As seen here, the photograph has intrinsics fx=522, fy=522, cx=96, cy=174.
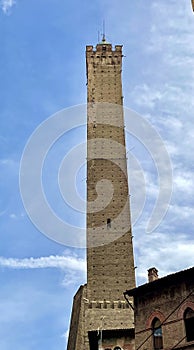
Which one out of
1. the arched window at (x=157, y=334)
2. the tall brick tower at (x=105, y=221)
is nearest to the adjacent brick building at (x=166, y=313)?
the arched window at (x=157, y=334)

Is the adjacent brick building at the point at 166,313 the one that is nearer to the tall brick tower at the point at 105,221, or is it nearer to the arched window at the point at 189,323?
the arched window at the point at 189,323

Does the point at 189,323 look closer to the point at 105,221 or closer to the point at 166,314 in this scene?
the point at 166,314

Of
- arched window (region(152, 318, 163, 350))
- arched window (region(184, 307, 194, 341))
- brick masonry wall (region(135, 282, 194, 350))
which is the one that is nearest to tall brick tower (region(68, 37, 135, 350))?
brick masonry wall (region(135, 282, 194, 350))

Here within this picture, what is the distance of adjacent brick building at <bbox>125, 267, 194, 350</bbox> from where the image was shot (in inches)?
624

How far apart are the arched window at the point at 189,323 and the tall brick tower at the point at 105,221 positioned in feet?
23.7

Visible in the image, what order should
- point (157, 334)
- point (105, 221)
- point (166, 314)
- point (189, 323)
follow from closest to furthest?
point (189, 323) → point (166, 314) → point (157, 334) → point (105, 221)

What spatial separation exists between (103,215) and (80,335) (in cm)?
772

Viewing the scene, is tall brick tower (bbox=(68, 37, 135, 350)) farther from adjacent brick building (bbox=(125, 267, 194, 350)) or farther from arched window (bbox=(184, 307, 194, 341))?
arched window (bbox=(184, 307, 194, 341))

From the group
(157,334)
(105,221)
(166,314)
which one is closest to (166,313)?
(166,314)

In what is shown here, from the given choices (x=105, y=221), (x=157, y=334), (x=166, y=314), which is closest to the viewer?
(x=166, y=314)

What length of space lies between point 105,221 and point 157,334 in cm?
1595

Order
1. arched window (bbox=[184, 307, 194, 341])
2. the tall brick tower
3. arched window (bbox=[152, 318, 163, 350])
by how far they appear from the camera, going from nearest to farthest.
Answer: arched window (bbox=[184, 307, 194, 341])
arched window (bbox=[152, 318, 163, 350])
the tall brick tower

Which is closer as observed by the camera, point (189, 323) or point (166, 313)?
point (189, 323)

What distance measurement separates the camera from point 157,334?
1664 centimetres
